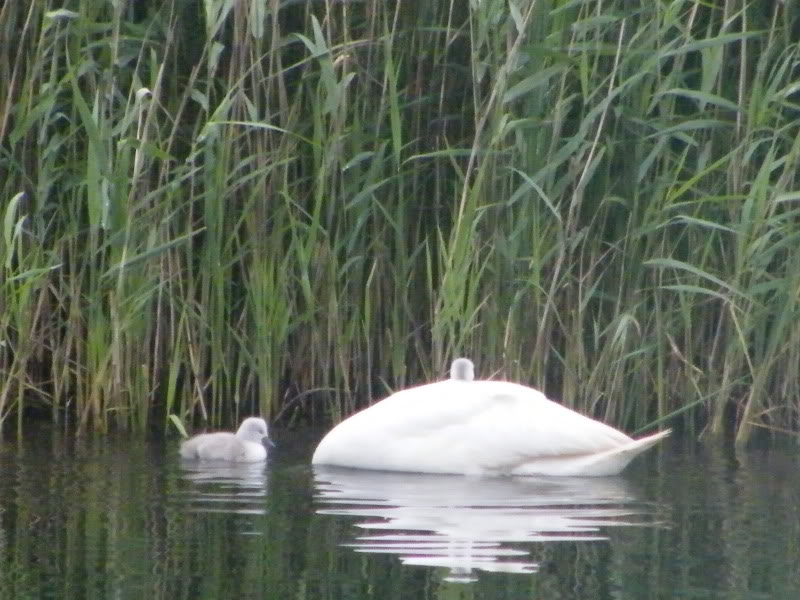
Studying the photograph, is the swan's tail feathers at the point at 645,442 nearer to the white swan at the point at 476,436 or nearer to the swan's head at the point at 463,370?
the white swan at the point at 476,436

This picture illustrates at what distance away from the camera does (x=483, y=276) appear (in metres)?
7.10

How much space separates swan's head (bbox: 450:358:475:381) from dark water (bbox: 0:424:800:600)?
16.1 inches

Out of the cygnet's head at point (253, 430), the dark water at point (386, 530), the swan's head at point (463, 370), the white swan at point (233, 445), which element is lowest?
the dark water at point (386, 530)

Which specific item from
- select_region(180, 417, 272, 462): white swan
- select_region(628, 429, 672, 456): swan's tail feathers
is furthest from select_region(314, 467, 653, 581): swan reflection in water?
select_region(180, 417, 272, 462): white swan

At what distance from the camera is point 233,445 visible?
654cm

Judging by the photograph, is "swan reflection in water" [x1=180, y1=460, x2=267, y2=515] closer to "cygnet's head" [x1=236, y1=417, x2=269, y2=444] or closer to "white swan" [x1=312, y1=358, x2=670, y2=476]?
"cygnet's head" [x1=236, y1=417, x2=269, y2=444]

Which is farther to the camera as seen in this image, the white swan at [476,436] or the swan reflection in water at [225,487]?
the white swan at [476,436]

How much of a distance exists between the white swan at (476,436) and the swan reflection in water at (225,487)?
0.32 meters

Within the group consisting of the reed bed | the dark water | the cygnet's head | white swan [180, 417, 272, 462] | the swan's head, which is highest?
the reed bed

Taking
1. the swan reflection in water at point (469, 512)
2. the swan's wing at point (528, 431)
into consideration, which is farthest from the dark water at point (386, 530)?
the swan's wing at point (528, 431)

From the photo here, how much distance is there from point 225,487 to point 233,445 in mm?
544

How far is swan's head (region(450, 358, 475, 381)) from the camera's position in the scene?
651 cm

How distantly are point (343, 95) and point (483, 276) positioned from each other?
889 mm

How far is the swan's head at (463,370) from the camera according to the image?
651 cm
